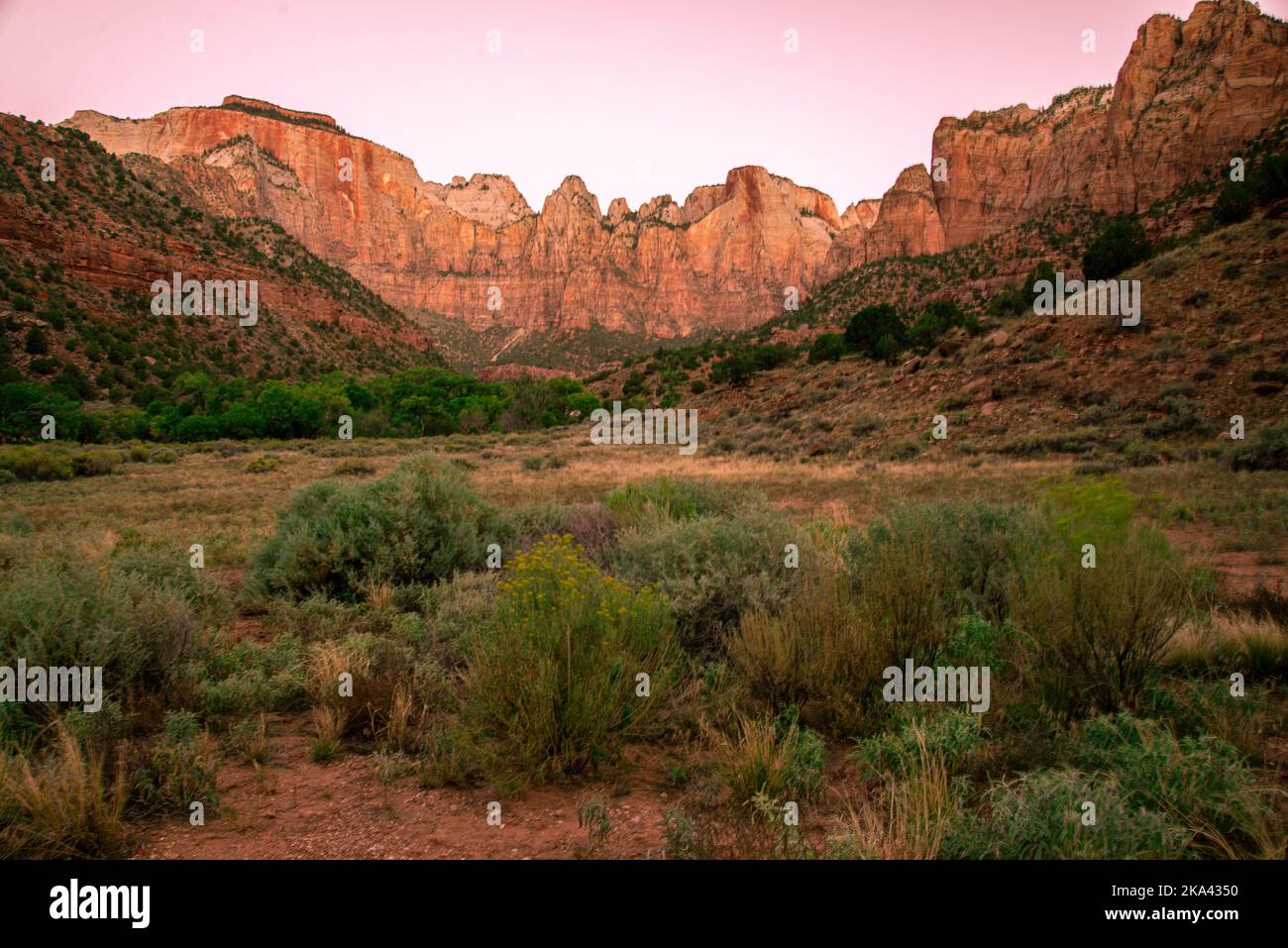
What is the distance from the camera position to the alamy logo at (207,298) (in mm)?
49969

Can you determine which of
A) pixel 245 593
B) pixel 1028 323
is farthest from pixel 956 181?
pixel 245 593

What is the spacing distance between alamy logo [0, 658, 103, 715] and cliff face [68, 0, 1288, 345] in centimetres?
9373

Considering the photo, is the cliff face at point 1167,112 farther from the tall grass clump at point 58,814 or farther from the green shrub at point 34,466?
the green shrub at point 34,466

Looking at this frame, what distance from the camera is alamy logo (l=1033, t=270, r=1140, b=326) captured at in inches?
945

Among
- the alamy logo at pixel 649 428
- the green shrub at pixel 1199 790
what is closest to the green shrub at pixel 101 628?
the green shrub at pixel 1199 790

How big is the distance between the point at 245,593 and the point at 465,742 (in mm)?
4890

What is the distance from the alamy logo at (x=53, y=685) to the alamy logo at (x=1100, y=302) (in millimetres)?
29185

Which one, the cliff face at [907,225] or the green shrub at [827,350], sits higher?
the cliff face at [907,225]

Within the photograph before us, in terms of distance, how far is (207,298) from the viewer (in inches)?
2153

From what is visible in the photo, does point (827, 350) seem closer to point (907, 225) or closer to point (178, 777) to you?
point (178, 777)

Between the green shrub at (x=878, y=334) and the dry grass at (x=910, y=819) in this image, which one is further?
the green shrub at (x=878, y=334)
